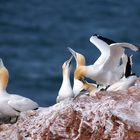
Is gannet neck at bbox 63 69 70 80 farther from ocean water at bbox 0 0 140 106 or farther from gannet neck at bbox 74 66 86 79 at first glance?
ocean water at bbox 0 0 140 106

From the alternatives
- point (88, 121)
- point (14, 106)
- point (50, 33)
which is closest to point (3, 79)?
point (14, 106)

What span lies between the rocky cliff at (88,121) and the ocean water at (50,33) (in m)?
11.4

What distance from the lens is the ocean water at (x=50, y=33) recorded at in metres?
25.4

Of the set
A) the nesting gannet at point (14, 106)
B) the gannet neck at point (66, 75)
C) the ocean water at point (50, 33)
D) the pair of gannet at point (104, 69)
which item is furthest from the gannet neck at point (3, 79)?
the ocean water at point (50, 33)

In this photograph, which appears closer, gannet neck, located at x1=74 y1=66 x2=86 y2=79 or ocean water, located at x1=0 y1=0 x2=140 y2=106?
gannet neck, located at x1=74 y1=66 x2=86 y2=79

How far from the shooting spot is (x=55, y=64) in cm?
2647

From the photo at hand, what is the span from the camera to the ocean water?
998 inches

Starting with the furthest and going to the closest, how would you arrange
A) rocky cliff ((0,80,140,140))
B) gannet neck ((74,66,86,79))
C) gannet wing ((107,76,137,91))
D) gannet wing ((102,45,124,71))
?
gannet neck ((74,66,86,79)) → gannet wing ((102,45,124,71)) → gannet wing ((107,76,137,91)) → rocky cliff ((0,80,140,140))

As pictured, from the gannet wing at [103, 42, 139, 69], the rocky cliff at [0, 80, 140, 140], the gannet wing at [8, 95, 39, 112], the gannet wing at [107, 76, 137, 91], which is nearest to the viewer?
the rocky cliff at [0, 80, 140, 140]

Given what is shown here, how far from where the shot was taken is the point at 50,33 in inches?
1182

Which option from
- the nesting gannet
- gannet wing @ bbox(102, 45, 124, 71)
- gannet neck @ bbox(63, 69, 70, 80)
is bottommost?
the nesting gannet

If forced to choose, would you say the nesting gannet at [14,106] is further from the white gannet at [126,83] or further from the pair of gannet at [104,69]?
the white gannet at [126,83]

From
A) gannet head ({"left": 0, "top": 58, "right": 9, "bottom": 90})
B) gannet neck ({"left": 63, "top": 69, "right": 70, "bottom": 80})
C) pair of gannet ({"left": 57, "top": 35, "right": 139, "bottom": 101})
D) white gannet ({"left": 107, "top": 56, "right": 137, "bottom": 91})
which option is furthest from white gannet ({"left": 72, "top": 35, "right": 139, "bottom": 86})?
gannet head ({"left": 0, "top": 58, "right": 9, "bottom": 90})

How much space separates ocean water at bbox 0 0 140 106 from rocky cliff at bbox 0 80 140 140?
448 inches
